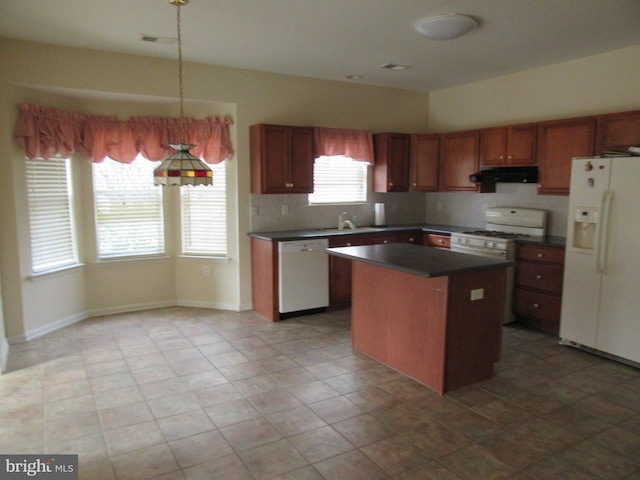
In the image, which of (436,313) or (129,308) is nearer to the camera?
(436,313)

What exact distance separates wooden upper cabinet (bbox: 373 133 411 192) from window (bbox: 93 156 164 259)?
9.37 ft

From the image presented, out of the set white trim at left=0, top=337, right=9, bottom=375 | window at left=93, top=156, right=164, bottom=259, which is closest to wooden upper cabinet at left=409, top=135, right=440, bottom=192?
window at left=93, top=156, right=164, bottom=259

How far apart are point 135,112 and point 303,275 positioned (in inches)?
105

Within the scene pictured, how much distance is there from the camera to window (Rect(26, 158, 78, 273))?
454 cm

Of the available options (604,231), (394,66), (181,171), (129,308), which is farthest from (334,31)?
(129,308)

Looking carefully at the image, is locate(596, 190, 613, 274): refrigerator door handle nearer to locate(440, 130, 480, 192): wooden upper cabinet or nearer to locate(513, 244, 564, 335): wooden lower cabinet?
locate(513, 244, 564, 335): wooden lower cabinet

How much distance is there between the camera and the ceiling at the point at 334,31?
11.0 feet

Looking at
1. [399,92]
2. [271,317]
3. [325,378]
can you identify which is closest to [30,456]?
[325,378]

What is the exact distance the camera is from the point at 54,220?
15.7 feet

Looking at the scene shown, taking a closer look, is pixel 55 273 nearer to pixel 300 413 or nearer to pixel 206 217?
pixel 206 217

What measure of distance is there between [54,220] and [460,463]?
4.50 meters

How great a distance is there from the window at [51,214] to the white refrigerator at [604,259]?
513cm

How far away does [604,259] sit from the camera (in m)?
3.90

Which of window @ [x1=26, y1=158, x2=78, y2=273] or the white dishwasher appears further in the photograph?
the white dishwasher
